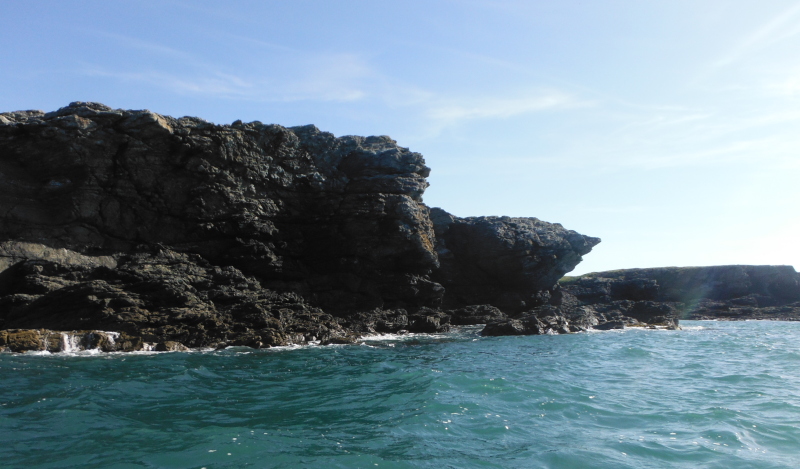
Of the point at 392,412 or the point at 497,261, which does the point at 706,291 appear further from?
the point at 392,412

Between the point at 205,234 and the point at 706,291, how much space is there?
71445 mm

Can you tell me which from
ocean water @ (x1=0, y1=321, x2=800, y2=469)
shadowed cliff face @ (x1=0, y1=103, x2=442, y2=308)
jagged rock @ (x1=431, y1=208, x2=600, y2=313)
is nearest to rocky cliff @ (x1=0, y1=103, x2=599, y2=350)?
shadowed cliff face @ (x1=0, y1=103, x2=442, y2=308)

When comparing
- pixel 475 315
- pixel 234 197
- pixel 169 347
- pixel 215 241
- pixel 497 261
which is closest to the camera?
pixel 169 347

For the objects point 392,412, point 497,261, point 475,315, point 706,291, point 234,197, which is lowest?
point 392,412

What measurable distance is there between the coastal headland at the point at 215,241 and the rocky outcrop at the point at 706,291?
1533 cm

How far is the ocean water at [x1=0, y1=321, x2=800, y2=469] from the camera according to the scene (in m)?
10.6

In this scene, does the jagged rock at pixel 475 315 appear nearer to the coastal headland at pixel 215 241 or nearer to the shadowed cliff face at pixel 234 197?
the coastal headland at pixel 215 241

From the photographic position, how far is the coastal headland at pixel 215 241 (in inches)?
1166

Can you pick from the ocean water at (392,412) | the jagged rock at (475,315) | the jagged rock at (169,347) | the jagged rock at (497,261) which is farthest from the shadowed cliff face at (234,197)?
the ocean water at (392,412)

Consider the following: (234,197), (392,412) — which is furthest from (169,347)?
(392,412)

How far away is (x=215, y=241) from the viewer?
38750mm

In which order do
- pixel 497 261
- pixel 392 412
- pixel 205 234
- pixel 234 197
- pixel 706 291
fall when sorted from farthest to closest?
1. pixel 706 291
2. pixel 497 261
3. pixel 234 197
4. pixel 205 234
5. pixel 392 412

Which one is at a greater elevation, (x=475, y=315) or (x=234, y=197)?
(x=234, y=197)

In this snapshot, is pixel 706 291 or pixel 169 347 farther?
pixel 706 291
